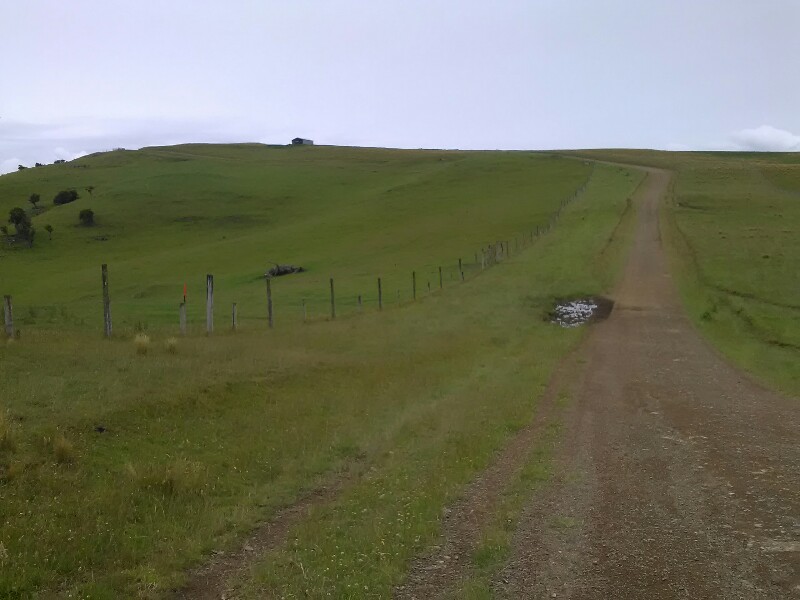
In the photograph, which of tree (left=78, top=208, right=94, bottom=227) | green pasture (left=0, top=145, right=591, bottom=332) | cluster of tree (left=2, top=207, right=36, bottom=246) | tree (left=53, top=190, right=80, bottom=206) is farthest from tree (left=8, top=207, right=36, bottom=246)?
tree (left=53, top=190, right=80, bottom=206)

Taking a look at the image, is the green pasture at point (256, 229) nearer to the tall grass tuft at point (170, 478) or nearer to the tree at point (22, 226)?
the tree at point (22, 226)

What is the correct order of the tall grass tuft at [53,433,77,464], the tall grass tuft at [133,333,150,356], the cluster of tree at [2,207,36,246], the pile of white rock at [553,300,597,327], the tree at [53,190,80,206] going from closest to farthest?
1. the tall grass tuft at [53,433,77,464]
2. the tall grass tuft at [133,333,150,356]
3. the pile of white rock at [553,300,597,327]
4. the cluster of tree at [2,207,36,246]
5. the tree at [53,190,80,206]

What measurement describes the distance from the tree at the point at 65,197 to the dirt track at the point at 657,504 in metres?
92.0

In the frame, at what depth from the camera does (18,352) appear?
14.3 metres

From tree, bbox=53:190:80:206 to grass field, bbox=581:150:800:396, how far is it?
245 ft

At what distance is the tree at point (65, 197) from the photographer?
305 feet

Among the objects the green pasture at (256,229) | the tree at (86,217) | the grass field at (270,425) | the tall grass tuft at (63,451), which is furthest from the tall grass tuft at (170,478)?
the tree at (86,217)

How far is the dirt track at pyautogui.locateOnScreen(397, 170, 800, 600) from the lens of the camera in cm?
691

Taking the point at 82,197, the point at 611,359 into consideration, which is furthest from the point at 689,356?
the point at 82,197

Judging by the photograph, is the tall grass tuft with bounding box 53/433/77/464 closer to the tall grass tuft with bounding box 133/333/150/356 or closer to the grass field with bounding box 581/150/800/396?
the tall grass tuft with bounding box 133/333/150/356

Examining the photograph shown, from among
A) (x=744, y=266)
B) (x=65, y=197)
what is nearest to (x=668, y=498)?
(x=744, y=266)

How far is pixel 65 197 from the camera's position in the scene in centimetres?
9331

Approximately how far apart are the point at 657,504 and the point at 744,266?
100ft

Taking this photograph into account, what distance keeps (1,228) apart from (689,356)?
254 ft
